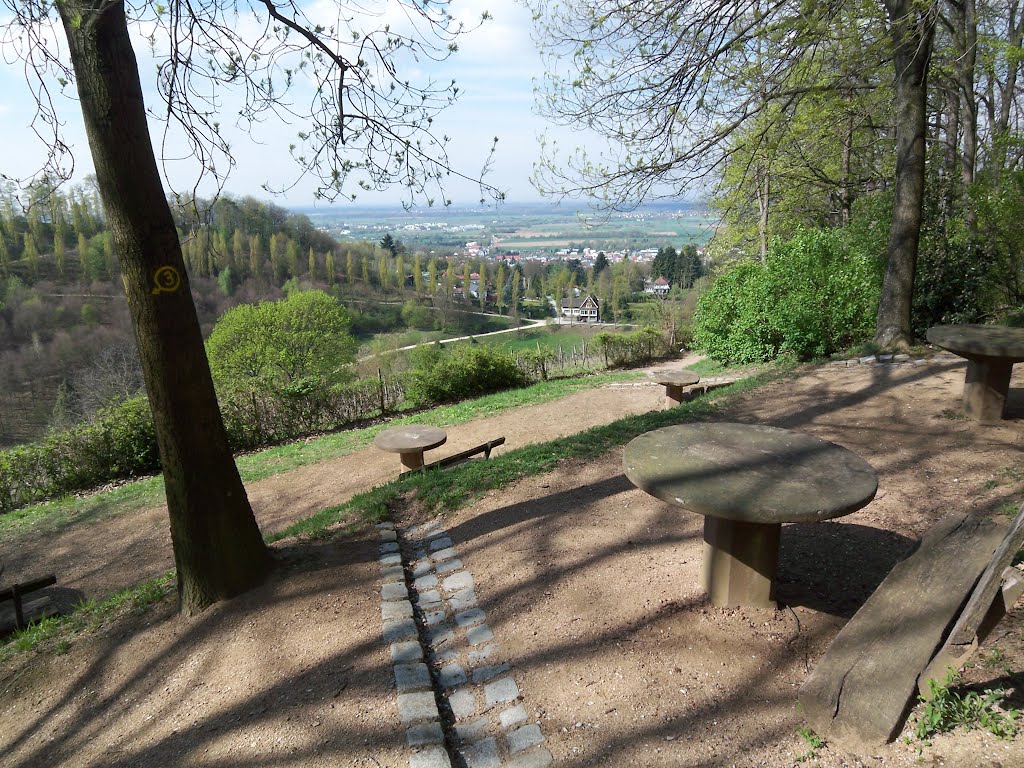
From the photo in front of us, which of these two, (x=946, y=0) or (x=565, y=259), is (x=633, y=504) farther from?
(x=565, y=259)

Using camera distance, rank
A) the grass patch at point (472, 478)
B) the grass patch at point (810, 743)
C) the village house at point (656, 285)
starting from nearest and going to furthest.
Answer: the grass patch at point (810, 743) → the grass patch at point (472, 478) → the village house at point (656, 285)

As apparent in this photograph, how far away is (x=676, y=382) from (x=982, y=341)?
595 cm

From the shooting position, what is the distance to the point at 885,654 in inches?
90.7

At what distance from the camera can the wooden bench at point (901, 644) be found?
2.08 meters

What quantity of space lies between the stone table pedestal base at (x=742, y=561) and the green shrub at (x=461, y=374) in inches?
517

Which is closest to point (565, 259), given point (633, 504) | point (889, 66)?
point (889, 66)

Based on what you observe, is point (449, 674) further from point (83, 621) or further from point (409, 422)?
point (409, 422)

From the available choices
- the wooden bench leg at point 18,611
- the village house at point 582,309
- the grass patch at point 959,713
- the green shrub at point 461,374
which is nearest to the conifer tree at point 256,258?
the village house at point 582,309

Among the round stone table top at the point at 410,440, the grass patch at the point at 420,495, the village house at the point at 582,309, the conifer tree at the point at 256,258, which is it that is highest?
the conifer tree at the point at 256,258

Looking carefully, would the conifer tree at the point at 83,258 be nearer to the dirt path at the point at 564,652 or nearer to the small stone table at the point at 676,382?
the small stone table at the point at 676,382

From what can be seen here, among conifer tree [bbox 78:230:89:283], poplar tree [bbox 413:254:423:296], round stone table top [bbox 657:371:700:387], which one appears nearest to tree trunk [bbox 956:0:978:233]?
round stone table top [bbox 657:371:700:387]

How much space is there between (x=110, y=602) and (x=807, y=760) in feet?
15.3

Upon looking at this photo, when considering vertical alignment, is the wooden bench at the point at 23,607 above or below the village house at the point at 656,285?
above

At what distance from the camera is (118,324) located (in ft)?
163
